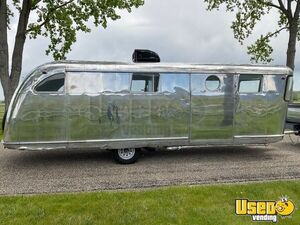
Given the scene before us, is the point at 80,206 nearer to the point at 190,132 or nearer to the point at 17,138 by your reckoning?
the point at 17,138

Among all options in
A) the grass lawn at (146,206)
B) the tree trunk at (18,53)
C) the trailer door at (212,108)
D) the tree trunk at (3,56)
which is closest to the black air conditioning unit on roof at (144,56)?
the trailer door at (212,108)

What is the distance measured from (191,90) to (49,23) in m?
12.2

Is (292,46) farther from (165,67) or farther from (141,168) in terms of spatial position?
(141,168)

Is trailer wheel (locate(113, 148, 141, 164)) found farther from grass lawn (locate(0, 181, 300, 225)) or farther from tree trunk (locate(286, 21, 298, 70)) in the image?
tree trunk (locate(286, 21, 298, 70))

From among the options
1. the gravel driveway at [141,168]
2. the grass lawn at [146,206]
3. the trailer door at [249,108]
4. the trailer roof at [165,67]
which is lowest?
the gravel driveway at [141,168]

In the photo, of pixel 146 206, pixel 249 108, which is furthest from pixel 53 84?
pixel 249 108

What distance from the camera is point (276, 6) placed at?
19453 mm

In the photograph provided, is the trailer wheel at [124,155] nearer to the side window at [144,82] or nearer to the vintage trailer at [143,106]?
the vintage trailer at [143,106]

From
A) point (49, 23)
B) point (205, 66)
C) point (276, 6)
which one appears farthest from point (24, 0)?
point (276, 6)

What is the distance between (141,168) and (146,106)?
1.55m

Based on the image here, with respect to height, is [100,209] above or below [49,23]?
below

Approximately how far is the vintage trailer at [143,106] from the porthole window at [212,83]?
3 cm

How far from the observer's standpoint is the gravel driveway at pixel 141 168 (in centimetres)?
663

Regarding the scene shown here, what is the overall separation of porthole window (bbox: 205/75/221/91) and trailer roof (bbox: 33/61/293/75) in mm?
185
